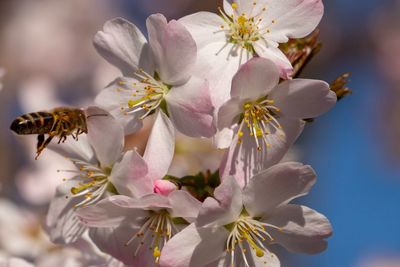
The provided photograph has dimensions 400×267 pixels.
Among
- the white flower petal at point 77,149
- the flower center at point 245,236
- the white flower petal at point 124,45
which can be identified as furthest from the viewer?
the white flower petal at point 77,149

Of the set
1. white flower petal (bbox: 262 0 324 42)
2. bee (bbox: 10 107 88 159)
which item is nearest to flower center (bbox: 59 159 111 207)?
bee (bbox: 10 107 88 159)

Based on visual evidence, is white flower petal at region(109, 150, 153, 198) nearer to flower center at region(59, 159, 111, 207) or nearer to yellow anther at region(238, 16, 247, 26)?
flower center at region(59, 159, 111, 207)

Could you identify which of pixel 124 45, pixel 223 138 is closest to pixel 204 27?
pixel 124 45

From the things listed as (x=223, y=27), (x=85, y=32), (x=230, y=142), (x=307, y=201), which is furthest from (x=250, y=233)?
(x=85, y=32)

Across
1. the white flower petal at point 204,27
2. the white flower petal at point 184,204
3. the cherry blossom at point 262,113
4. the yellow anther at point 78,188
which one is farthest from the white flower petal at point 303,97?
the yellow anther at point 78,188

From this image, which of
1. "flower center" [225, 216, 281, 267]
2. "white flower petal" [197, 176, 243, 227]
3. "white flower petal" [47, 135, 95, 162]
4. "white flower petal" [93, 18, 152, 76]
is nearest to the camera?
"white flower petal" [197, 176, 243, 227]

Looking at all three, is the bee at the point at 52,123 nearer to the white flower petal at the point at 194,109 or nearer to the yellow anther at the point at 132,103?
the yellow anther at the point at 132,103

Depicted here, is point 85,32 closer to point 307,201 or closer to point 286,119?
point 307,201
